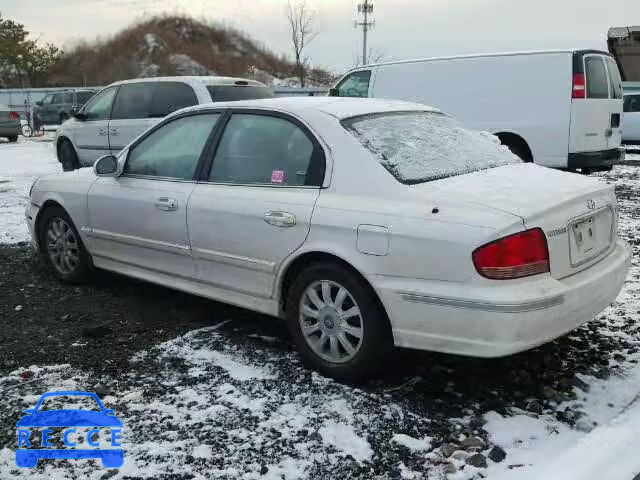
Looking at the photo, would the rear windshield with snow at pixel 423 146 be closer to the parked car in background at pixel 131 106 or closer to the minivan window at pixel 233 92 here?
the minivan window at pixel 233 92

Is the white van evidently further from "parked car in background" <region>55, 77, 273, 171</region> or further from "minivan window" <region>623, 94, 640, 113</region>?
"minivan window" <region>623, 94, 640, 113</region>

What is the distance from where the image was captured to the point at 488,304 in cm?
300

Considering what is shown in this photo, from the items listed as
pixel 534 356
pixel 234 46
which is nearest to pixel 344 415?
pixel 534 356

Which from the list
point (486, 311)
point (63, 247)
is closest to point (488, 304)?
point (486, 311)

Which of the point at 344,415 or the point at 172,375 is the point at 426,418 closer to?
the point at 344,415

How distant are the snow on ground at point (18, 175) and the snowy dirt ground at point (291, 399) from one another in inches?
115

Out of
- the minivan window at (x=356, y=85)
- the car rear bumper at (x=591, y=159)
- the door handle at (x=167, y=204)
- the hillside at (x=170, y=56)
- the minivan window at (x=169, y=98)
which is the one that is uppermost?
the hillside at (x=170, y=56)

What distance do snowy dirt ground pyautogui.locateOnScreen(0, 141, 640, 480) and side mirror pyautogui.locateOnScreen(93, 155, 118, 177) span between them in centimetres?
96

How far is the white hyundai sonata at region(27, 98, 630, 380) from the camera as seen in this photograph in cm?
308

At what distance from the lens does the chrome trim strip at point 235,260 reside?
3.78 meters

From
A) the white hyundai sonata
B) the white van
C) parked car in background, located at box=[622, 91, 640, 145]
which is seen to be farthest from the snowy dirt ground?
parked car in background, located at box=[622, 91, 640, 145]

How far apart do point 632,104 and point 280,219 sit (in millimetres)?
15342

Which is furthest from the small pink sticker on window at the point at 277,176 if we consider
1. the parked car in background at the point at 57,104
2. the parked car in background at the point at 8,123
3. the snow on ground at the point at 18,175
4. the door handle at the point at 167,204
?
the parked car in background at the point at 57,104

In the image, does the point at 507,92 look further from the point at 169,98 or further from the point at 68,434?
the point at 68,434
